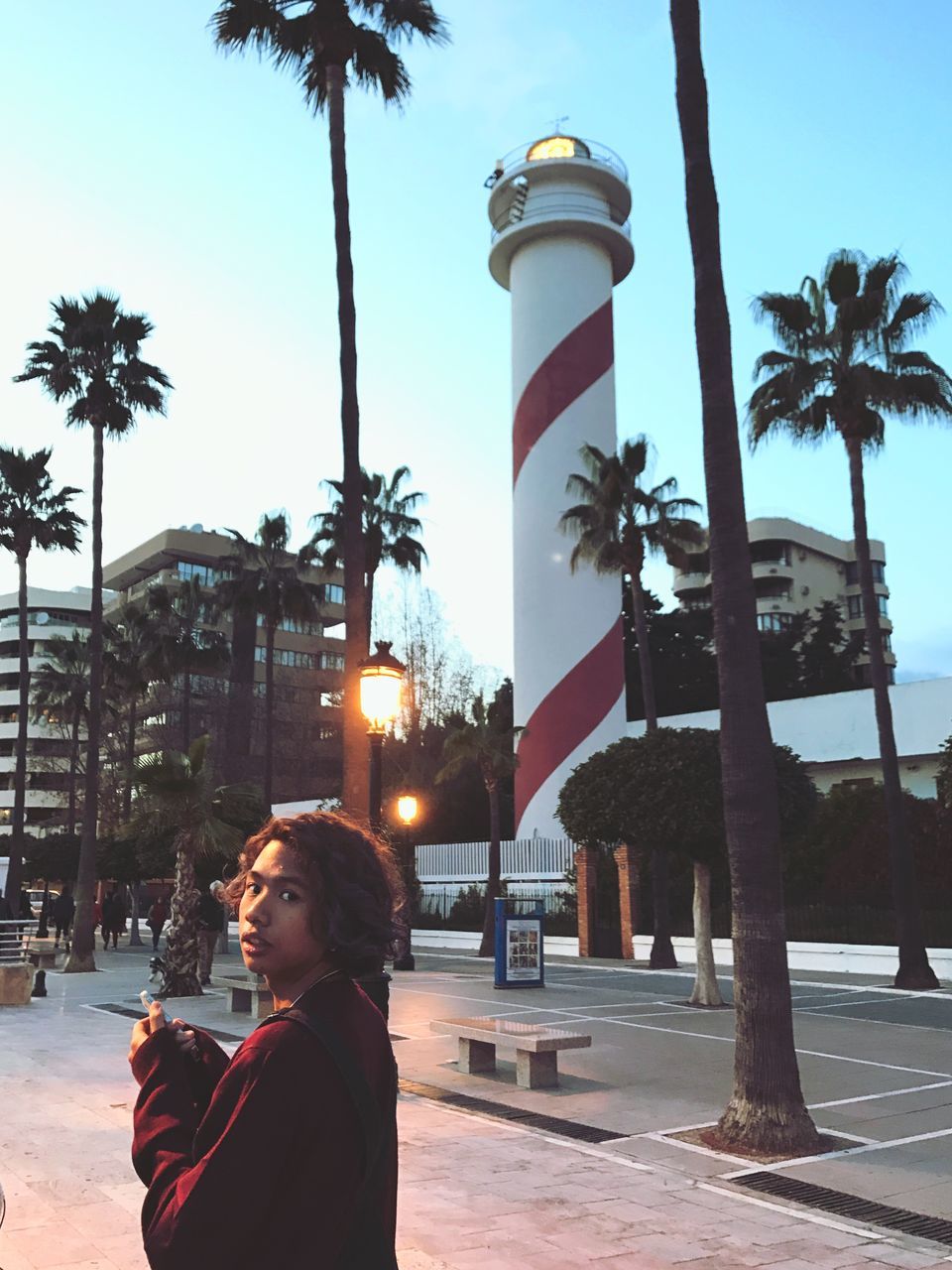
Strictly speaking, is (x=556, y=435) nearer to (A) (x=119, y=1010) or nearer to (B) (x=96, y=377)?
(B) (x=96, y=377)

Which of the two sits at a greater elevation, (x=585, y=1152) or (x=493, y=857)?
(x=493, y=857)

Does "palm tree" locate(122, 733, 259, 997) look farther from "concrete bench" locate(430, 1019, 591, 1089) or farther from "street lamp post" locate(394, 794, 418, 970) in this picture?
"concrete bench" locate(430, 1019, 591, 1089)

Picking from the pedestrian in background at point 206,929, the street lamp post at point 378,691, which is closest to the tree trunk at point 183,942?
the pedestrian in background at point 206,929

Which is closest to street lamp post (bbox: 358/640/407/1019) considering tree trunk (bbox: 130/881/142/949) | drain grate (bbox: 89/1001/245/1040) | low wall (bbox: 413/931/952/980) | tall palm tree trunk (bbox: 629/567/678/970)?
drain grate (bbox: 89/1001/245/1040)

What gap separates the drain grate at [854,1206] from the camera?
18.9 ft

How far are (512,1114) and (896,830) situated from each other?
11.2m

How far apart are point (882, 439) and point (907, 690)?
10.8 metres

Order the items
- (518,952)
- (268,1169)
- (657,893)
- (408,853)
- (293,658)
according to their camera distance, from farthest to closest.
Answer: (293,658) → (408,853) → (657,893) → (518,952) → (268,1169)

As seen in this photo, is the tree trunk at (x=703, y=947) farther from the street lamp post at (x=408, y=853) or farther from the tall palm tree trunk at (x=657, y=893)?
the street lamp post at (x=408, y=853)

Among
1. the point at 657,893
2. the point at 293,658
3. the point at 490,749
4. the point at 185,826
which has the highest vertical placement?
the point at 293,658

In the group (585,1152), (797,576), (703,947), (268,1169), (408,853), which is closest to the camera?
(268,1169)

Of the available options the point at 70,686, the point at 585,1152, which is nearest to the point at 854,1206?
the point at 585,1152

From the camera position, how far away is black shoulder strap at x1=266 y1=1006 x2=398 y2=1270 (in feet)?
5.80

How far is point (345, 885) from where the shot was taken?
2.06 m
